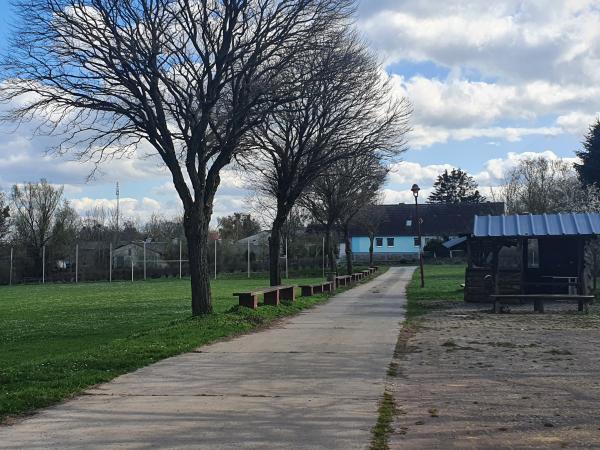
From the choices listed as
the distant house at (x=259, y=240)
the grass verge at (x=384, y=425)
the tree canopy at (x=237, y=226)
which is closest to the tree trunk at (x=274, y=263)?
the grass verge at (x=384, y=425)

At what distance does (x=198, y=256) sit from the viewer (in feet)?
Result: 58.7

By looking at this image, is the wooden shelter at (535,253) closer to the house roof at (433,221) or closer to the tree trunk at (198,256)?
the tree trunk at (198,256)

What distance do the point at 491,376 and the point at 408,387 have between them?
4.69 feet

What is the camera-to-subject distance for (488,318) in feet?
62.0

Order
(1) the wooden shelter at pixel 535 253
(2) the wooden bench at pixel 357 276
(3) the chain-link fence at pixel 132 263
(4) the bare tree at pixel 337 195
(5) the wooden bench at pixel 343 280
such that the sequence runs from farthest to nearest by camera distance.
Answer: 1. (3) the chain-link fence at pixel 132 263
2. (2) the wooden bench at pixel 357 276
3. (5) the wooden bench at pixel 343 280
4. (4) the bare tree at pixel 337 195
5. (1) the wooden shelter at pixel 535 253

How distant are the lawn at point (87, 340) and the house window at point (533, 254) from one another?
8267 mm

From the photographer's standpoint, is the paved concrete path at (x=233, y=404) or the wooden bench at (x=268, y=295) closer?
the paved concrete path at (x=233, y=404)

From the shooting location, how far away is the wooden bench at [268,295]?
19984 millimetres

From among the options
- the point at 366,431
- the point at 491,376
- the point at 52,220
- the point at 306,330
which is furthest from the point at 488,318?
the point at 52,220

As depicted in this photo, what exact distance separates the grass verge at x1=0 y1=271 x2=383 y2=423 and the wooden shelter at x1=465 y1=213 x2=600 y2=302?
6319mm

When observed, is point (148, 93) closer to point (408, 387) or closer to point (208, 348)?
point (208, 348)

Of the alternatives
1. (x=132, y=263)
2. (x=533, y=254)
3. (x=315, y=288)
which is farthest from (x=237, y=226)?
(x=533, y=254)

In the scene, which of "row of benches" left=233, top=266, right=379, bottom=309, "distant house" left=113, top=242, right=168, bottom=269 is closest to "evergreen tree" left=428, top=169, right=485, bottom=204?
"distant house" left=113, top=242, right=168, bottom=269

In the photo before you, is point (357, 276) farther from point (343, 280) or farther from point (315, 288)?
point (315, 288)
